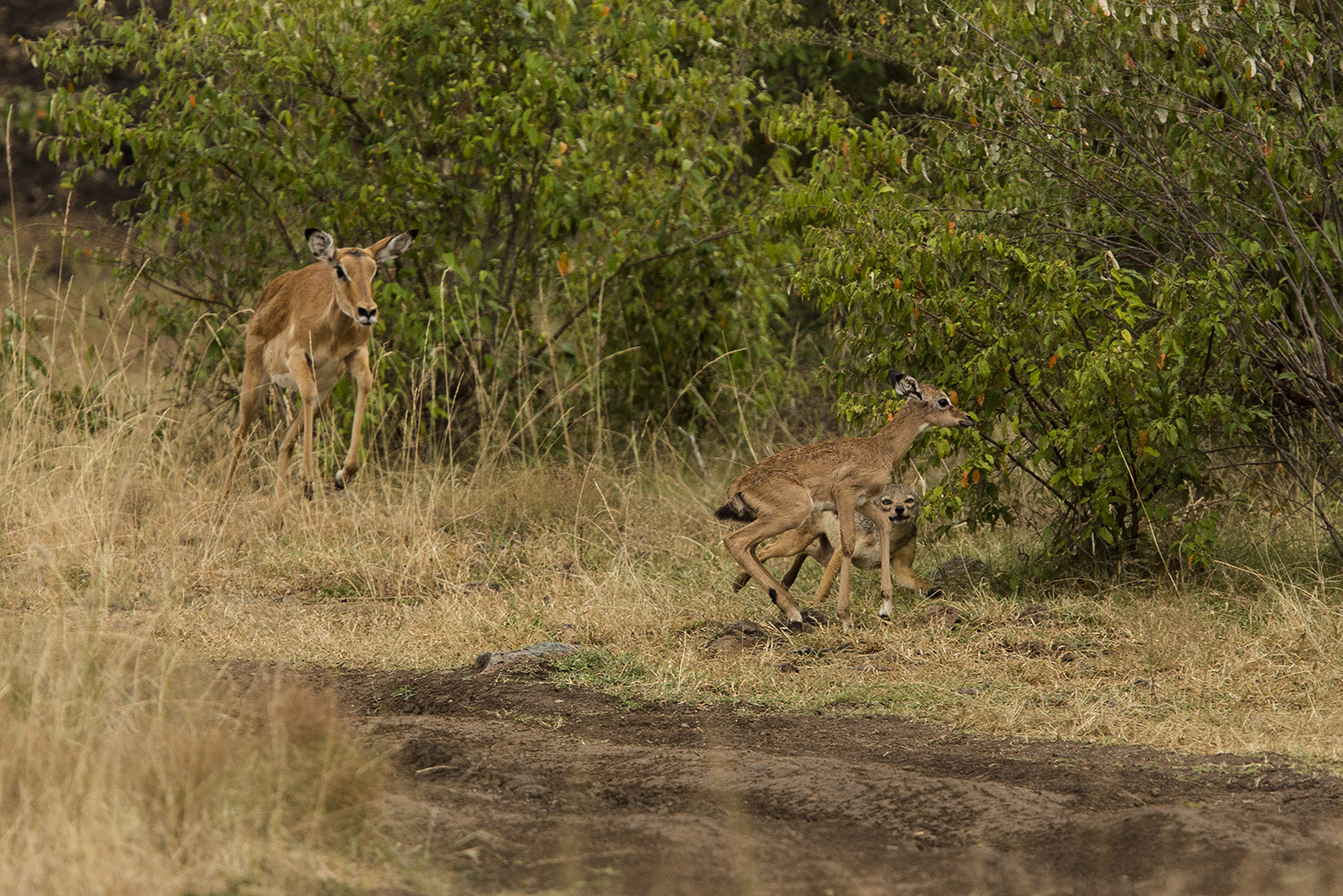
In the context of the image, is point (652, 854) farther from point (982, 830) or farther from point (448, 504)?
point (448, 504)

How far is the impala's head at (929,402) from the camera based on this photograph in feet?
24.8

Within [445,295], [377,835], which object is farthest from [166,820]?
A: [445,295]

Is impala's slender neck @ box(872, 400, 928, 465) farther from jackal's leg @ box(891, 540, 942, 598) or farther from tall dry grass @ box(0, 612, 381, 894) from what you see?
tall dry grass @ box(0, 612, 381, 894)

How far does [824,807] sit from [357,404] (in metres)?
5.68

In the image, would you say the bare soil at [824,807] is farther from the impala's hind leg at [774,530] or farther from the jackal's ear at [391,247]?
the jackal's ear at [391,247]

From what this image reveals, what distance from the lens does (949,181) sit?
8.06 metres

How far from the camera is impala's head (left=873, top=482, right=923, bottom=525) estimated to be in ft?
25.8

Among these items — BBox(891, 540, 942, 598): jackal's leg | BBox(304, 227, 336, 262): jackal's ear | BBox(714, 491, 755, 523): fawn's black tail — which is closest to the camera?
BBox(714, 491, 755, 523): fawn's black tail

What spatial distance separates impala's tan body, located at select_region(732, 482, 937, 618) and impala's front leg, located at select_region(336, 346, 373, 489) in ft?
8.94

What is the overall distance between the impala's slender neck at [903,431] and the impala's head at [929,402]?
0.01 meters

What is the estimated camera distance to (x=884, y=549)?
7543mm

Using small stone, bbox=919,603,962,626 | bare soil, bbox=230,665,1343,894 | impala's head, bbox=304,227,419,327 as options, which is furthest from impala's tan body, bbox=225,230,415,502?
bare soil, bbox=230,665,1343,894

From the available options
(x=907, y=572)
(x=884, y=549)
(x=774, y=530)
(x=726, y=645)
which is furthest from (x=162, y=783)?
(x=907, y=572)

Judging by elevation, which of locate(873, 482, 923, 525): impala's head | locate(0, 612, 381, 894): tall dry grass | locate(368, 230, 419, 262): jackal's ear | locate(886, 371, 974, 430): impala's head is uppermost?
locate(368, 230, 419, 262): jackal's ear
